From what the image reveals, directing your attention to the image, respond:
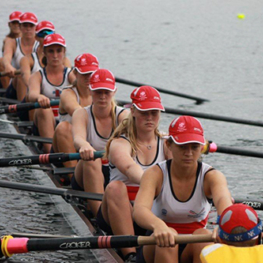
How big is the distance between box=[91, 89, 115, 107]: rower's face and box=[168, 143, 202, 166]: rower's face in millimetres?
2081

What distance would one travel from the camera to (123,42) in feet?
72.5

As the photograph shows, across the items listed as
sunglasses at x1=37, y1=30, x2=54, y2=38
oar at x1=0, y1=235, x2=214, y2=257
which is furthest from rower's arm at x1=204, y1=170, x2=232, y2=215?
sunglasses at x1=37, y1=30, x2=54, y2=38

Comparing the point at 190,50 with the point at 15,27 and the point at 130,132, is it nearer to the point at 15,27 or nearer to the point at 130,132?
the point at 15,27

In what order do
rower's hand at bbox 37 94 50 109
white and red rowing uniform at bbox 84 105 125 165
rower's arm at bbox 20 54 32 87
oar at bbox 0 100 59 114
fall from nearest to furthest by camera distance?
white and red rowing uniform at bbox 84 105 125 165, rower's hand at bbox 37 94 50 109, oar at bbox 0 100 59 114, rower's arm at bbox 20 54 32 87

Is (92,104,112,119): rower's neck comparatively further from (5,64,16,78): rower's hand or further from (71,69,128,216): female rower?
(5,64,16,78): rower's hand

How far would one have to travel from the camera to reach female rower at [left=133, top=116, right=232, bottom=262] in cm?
480

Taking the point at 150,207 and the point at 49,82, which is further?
the point at 49,82

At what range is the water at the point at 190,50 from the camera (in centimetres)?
1197

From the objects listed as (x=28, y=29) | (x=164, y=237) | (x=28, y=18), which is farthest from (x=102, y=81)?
(x=28, y=29)

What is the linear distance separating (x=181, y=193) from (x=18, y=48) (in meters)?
7.33

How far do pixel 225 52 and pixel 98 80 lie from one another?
1396 cm

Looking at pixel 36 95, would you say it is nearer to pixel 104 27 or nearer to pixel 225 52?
pixel 225 52

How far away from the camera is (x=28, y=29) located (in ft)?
37.8

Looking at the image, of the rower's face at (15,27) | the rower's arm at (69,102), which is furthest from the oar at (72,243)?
the rower's face at (15,27)
